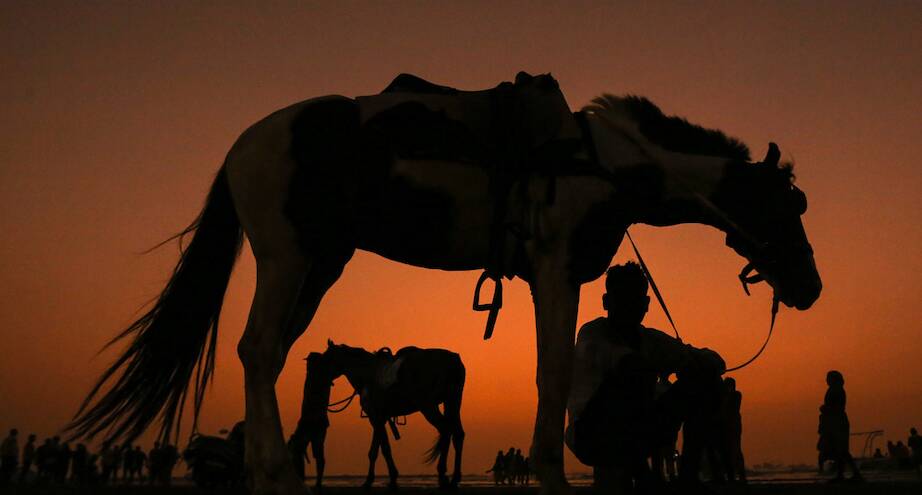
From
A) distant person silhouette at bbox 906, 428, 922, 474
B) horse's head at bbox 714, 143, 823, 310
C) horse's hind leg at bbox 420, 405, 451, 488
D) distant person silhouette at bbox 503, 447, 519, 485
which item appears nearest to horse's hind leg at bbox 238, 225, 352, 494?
horse's head at bbox 714, 143, 823, 310

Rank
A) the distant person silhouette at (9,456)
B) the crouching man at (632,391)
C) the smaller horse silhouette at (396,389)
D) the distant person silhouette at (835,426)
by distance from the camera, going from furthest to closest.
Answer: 1. the distant person silhouette at (9,456)
2. the distant person silhouette at (835,426)
3. the smaller horse silhouette at (396,389)
4. the crouching man at (632,391)

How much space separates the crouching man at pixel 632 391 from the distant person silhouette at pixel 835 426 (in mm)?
10150

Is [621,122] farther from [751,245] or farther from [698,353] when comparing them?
[698,353]

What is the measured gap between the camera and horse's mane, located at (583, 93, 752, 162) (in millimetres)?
6055

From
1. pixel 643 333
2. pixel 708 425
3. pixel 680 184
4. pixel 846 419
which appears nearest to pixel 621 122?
pixel 680 184

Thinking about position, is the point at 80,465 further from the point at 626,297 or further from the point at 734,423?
the point at 626,297

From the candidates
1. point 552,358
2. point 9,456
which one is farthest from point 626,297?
point 9,456

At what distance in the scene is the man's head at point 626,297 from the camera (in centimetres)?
485

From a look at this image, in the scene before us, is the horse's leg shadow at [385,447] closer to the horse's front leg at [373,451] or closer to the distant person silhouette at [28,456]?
the horse's front leg at [373,451]

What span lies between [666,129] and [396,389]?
771 cm

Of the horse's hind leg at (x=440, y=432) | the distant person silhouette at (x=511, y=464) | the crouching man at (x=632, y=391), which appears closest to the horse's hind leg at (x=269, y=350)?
the crouching man at (x=632, y=391)

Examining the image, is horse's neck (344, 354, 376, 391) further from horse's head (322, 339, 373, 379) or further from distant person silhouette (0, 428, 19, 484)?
distant person silhouette (0, 428, 19, 484)

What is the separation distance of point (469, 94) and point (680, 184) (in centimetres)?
152

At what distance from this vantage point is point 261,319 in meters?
5.01
